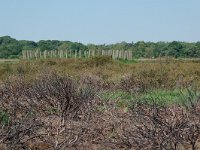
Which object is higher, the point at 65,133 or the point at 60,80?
the point at 60,80

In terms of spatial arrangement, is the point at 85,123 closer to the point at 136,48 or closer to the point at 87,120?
Result: the point at 87,120

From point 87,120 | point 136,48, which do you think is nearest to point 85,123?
point 87,120

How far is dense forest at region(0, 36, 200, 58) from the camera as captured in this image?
61.5 metres

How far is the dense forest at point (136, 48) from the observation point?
61472 millimetres

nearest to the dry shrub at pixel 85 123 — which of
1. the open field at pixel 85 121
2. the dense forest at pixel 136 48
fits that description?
the open field at pixel 85 121

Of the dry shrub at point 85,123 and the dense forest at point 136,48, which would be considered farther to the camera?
the dense forest at point 136,48

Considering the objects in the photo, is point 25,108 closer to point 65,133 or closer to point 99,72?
point 65,133

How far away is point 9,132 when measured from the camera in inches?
233

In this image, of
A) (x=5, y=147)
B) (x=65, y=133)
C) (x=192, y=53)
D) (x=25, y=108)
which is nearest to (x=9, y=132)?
(x=5, y=147)

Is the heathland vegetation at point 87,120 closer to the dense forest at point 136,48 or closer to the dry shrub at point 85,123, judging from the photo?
the dry shrub at point 85,123

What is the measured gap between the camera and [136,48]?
66.7 meters

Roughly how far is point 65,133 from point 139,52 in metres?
56.7

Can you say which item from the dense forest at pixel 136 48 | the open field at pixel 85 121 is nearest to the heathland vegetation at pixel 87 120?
the open field at pixel 85 121

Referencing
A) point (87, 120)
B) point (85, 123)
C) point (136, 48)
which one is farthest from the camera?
point (136, 48)
